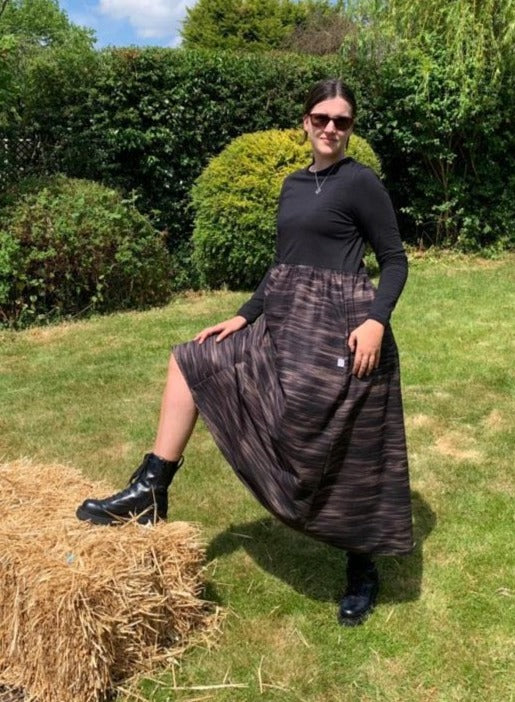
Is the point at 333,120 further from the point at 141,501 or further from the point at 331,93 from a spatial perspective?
the point at 141,501

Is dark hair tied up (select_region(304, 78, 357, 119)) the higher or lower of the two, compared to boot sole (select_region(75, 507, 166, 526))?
higher

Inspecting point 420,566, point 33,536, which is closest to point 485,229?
point 420,566

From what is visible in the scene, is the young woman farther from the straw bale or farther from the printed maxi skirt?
the straw bale

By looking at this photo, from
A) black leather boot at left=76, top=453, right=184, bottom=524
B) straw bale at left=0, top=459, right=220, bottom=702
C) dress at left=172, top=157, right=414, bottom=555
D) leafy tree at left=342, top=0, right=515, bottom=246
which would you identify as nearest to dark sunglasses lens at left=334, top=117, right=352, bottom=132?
dress at left=172, top=157, right=414, bottom=555

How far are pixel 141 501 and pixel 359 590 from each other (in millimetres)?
904

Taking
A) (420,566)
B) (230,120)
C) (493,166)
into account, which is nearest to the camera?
(420,566)

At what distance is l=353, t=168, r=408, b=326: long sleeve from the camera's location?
2.37m

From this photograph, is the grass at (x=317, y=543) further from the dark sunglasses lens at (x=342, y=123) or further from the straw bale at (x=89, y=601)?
the dark sunglasses lens at (x=342, y=123)

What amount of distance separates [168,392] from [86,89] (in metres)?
6.00

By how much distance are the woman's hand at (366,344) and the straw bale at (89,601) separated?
87 centimetres

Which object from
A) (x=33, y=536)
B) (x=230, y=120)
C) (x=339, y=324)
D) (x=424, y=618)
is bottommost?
(x=424, y=618)

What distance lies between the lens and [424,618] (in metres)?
2.68

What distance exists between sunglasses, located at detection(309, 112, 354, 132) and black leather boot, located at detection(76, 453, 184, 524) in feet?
4.27

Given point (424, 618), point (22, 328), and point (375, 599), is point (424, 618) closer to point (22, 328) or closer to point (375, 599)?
point (375, 599)
